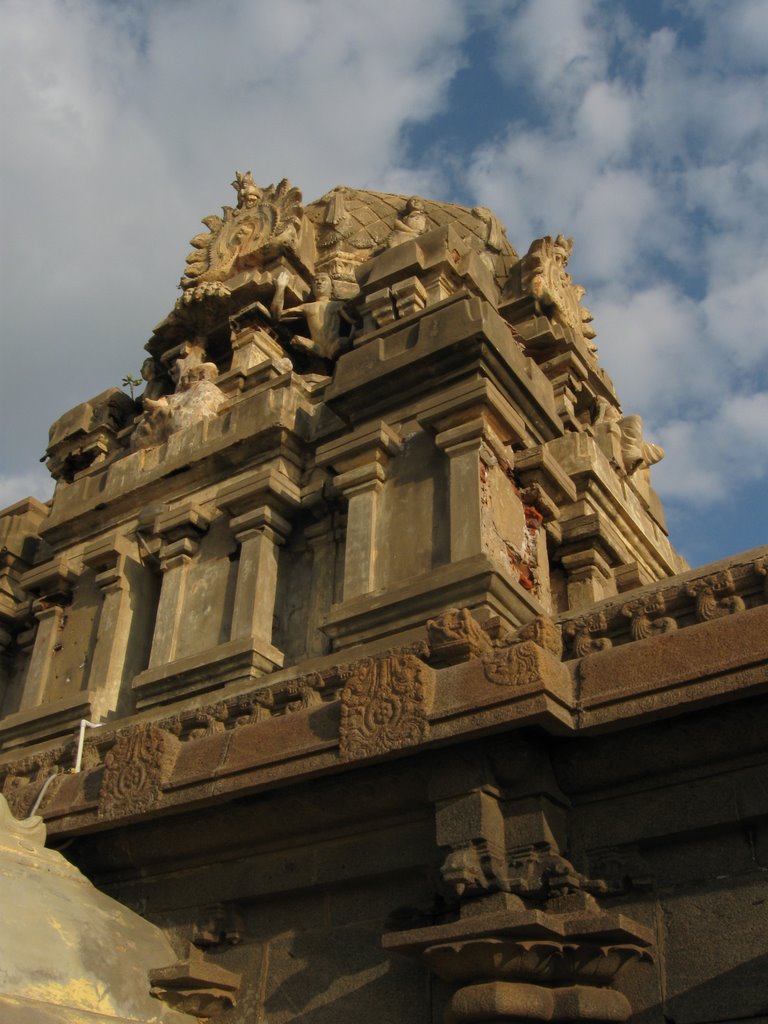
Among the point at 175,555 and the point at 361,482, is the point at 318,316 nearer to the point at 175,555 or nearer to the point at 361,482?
the point at 175,555

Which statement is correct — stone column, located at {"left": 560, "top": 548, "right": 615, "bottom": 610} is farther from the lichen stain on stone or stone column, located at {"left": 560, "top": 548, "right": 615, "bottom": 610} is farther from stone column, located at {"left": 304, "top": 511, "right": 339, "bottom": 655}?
the lichen stain on stone

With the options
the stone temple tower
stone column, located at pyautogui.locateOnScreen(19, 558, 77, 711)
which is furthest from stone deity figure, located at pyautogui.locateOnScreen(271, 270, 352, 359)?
stone column, located at pyautogui.locateOnScreen(19, 558, 77, 711)

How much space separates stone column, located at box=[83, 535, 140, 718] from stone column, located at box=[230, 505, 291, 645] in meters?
2.06

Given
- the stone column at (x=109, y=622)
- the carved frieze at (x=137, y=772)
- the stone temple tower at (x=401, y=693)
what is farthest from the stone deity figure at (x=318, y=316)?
the carved frieze at (x=137, y=772)

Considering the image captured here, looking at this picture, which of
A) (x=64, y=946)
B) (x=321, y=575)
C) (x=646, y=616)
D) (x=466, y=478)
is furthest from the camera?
(x=321, y=575)

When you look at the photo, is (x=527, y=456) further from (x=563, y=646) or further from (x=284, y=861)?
(x=284, y=861)

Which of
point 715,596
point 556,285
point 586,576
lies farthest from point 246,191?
point 715,596

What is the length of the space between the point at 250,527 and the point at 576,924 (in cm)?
852

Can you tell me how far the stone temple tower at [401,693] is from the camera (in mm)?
7043

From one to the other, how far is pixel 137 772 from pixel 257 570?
5000mm

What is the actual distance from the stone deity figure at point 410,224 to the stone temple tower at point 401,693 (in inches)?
113

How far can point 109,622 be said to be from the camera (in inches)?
596

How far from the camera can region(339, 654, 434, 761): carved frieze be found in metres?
7.59

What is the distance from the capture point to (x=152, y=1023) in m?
8.02
